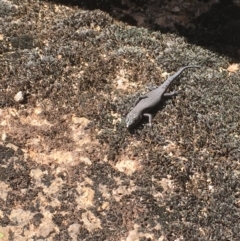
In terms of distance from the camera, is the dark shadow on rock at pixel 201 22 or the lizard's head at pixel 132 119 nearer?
the lizard's head at pixel 132 119

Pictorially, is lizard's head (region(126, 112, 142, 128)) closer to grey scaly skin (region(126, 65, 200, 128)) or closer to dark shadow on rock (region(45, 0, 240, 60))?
grey scaly skin (region(126, 65, 200, 128))

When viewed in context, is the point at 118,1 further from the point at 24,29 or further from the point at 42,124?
the point at 42,124

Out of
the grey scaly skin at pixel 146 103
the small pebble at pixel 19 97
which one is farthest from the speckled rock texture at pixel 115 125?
the grey scaly skin at pixel 146 103

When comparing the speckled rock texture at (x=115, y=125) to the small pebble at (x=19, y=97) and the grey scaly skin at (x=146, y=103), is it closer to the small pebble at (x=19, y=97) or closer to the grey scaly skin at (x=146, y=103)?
the small pebble at (x=19, y=97)

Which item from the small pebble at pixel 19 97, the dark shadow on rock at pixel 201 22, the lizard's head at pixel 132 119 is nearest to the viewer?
the lizard's head at pixel 132 119

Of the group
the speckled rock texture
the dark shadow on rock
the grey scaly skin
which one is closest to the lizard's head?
the grey scaly skin

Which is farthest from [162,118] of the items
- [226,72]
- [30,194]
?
[30,194]

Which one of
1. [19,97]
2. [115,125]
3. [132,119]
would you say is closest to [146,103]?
[132,119]

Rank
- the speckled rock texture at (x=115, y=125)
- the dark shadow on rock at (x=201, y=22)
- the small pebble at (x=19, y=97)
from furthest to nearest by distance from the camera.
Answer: the dark shadow on rock at (x=201, y=22) < the small pebble at (x=19, y=97) < the speckled rock texture at (x=115, y=125)
